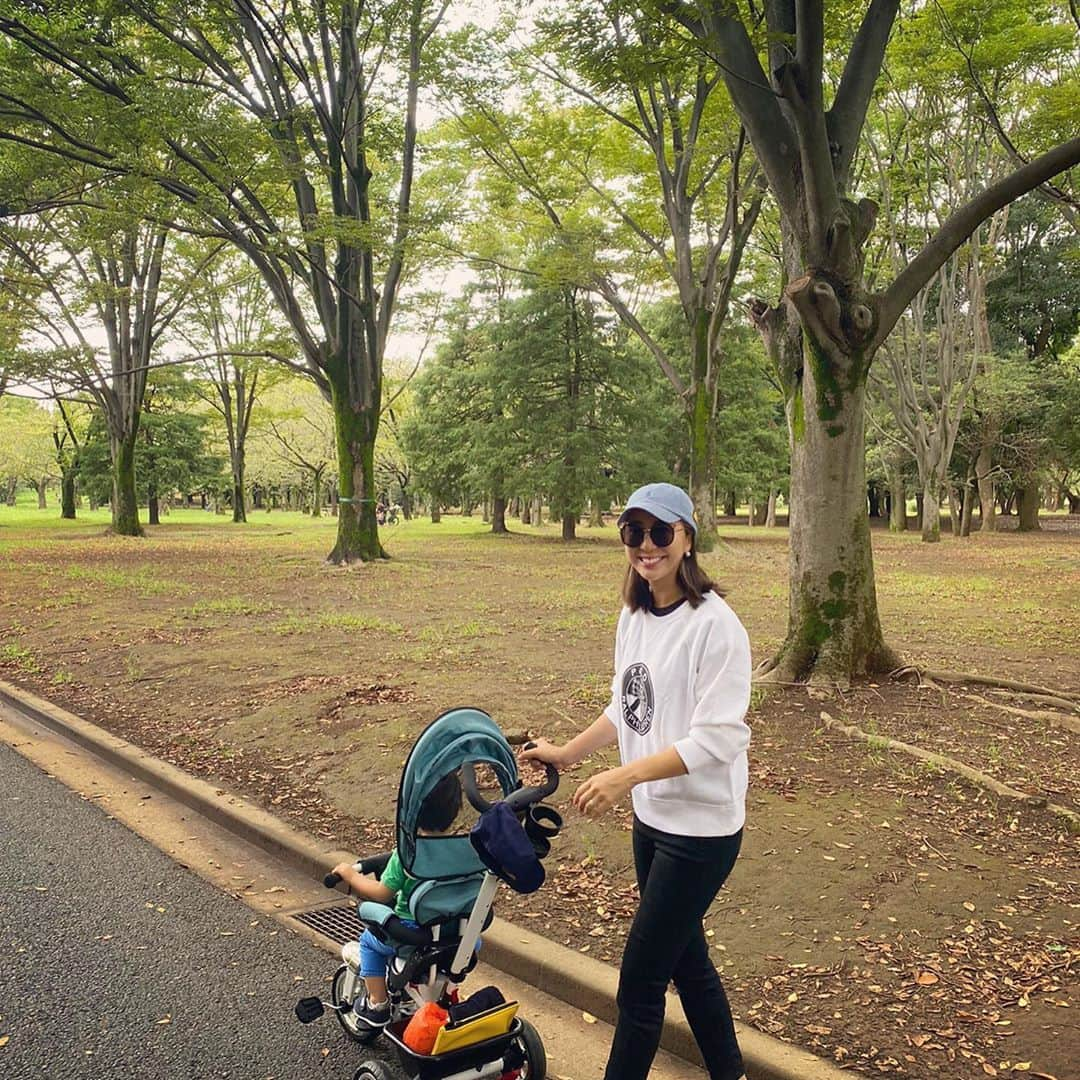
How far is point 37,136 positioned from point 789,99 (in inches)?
558

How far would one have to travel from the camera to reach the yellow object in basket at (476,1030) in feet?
8.16

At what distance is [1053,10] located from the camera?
14.9 meters

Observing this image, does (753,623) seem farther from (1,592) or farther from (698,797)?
(1,592)

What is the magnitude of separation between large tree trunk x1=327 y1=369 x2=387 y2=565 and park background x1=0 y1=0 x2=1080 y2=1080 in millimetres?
114

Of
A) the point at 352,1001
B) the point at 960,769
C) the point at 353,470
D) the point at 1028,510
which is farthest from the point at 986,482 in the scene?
the point at 352,1001

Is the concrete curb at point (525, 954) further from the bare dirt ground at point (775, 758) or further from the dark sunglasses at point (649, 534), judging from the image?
the dark sunglasses at point (649, 534)

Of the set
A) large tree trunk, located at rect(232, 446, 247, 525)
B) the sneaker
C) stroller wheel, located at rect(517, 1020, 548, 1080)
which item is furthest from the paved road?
large tree trunk, located at rect(232, 446, 247, 525)

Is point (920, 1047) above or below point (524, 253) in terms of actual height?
below

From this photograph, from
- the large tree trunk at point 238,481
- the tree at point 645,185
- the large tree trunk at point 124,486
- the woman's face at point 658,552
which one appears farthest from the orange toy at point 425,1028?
the large tree trunk at point 238,481

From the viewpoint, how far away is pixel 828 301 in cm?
670

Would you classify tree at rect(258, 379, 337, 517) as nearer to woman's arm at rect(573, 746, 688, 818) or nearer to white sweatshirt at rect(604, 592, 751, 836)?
white sweatshirt at rect(604, 592, 751, 836)

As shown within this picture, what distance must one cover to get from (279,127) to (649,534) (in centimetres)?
1587

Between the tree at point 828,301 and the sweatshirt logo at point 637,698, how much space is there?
488 centimetres

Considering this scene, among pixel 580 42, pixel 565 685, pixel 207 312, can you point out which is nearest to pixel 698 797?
pixel 565 685
